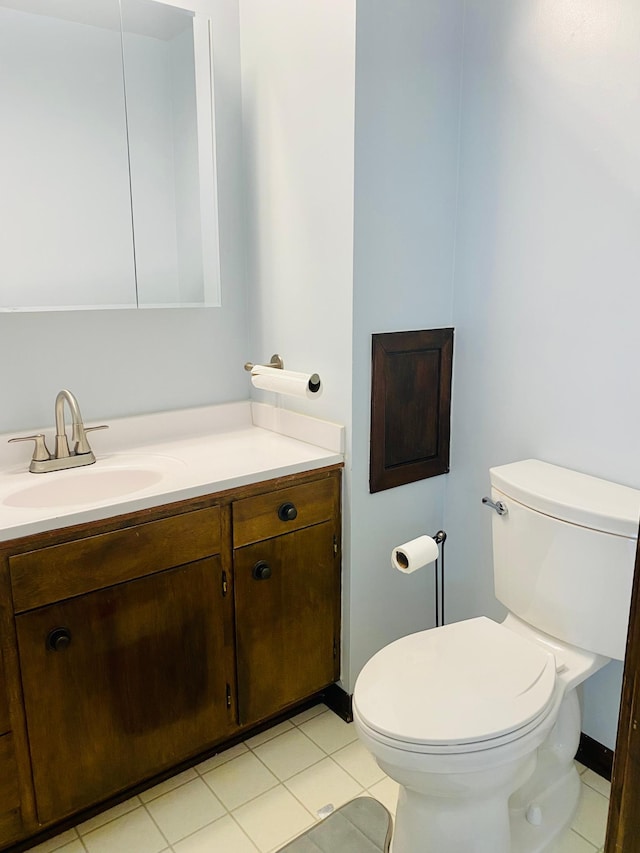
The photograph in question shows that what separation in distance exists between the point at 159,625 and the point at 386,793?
2.41ft

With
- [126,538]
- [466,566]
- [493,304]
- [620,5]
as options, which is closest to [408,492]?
[466,566]

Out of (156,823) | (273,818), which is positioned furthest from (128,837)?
(273,818)

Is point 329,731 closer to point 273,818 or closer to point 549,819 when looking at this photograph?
point 273,818

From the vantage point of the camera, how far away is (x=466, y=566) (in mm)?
2041

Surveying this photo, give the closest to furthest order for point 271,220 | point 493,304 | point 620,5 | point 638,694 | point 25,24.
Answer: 1. point 638,694
2. point 620,5
3. point 25,24
4. point 493,304
5. point 271,220

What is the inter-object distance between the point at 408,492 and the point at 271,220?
36.2 inches

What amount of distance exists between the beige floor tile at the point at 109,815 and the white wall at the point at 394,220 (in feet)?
2.16

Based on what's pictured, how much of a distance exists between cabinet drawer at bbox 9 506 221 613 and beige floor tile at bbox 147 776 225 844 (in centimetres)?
63

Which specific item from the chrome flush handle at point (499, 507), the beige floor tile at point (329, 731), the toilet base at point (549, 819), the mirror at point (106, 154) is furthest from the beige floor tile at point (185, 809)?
the mirror at point (106, 154)

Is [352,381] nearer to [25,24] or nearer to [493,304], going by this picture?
[493,304]

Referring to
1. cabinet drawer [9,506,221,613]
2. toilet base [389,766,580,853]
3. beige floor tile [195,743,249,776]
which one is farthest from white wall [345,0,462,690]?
toilet base [389,766,580,853]

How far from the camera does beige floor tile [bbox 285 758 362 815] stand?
1.64 m

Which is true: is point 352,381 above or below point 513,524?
above

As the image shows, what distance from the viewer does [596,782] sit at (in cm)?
170
